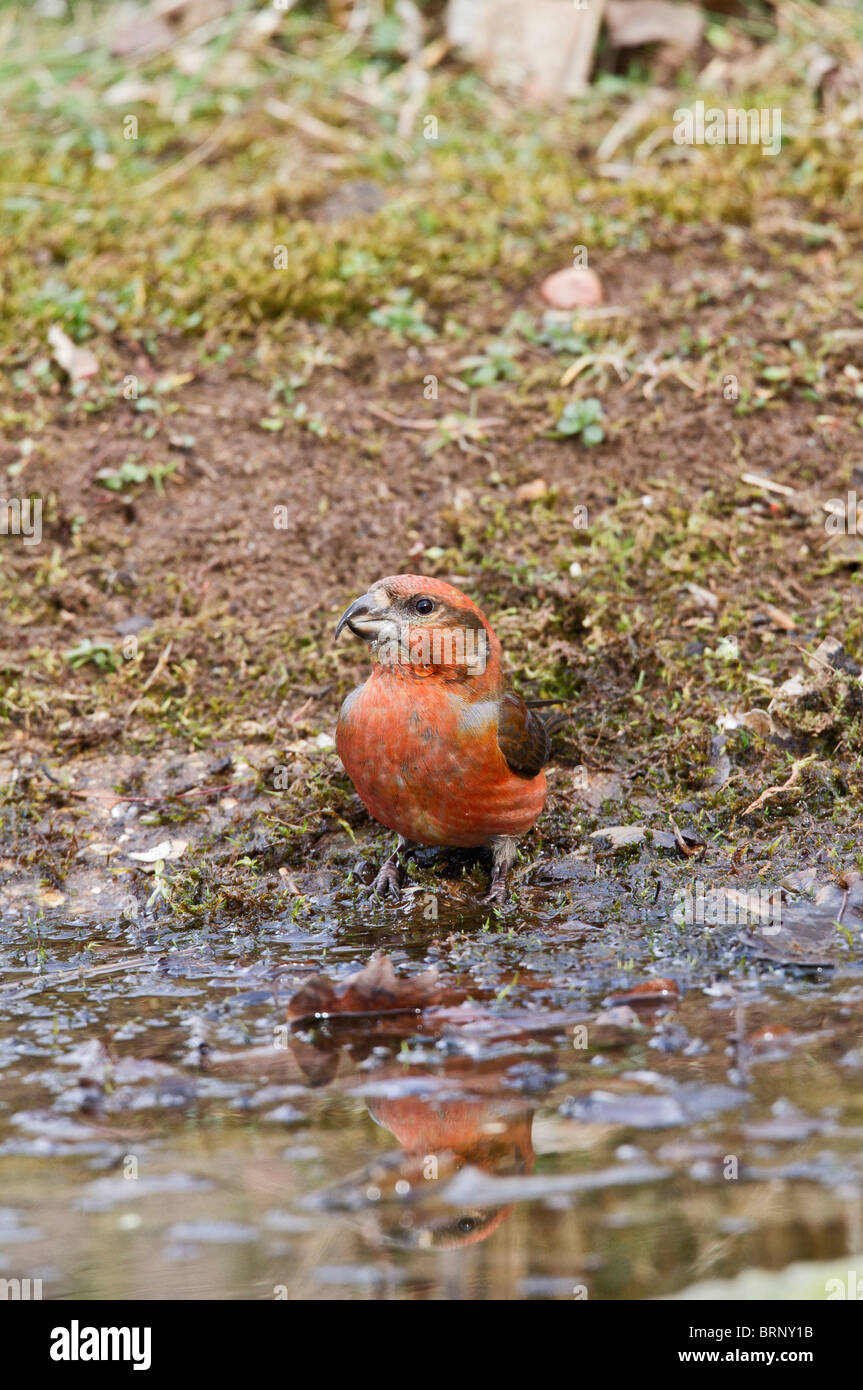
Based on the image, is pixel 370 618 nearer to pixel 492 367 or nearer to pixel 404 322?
pixel 492 367

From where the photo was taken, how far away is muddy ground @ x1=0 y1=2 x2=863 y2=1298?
286 cm

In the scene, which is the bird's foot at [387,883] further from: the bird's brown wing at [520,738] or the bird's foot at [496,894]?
the bird's brown wing at [520,738]

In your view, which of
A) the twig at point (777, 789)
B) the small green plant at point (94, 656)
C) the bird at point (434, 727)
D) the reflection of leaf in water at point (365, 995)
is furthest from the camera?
the small green plant at point (94, 656)

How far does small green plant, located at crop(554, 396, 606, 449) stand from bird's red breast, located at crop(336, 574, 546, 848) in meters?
1.94

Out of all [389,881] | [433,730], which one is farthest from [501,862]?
[433,730]

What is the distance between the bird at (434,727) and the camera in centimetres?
438

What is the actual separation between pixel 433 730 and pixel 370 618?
1.41 feet

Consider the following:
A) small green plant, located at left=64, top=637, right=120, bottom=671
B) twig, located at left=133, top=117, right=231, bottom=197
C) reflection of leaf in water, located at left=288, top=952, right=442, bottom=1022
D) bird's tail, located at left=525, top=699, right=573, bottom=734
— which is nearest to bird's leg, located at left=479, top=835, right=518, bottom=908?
bird's tail, located at left=525, top=699, right=573, bottom=734

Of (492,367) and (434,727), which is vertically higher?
(492,367)

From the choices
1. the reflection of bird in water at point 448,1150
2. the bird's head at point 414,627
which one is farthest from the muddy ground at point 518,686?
the bird's head at point 414,627

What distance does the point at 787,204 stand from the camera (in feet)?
23.9

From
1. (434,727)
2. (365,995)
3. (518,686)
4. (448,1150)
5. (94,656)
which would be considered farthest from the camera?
(94,656)

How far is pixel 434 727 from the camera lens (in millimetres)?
4391

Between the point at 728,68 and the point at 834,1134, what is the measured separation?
755 cm
